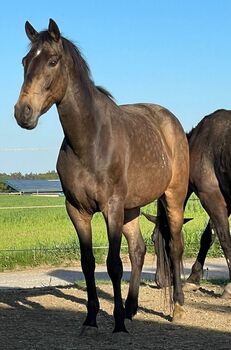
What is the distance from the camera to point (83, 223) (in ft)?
20.2

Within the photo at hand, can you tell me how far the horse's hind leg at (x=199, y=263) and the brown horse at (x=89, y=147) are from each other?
2568 millimetres

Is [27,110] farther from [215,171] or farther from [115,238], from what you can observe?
[215,171]

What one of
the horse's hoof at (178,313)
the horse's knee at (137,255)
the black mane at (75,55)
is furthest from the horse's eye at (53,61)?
the horse's hoof at (178,313)

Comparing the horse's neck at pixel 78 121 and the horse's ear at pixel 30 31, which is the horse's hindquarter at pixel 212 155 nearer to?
the horse's neck at pixel 78 121

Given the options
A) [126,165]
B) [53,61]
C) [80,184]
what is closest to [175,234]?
[126,165]

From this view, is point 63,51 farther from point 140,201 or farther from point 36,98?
point 140,201

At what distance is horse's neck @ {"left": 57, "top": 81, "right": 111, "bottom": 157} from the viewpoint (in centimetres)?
590

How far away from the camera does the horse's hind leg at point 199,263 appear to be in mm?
9070

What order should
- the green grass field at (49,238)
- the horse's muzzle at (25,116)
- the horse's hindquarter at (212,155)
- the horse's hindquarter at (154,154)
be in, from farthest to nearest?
the green grass field at (49,238) < the horse's hindquarter at (212,155) < the horse's hindquarter at (154,154) < the horse's muzzle at (25,116)

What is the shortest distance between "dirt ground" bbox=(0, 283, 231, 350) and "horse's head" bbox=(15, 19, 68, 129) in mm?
1928

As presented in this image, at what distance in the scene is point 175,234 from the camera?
7477 millimetres

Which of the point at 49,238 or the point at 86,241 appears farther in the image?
the point at 49,238

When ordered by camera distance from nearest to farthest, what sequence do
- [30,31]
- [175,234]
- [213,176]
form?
1. [30,31]
2. [175,234]
3. [213,176]

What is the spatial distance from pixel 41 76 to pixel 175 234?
277 centimetres
